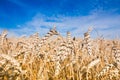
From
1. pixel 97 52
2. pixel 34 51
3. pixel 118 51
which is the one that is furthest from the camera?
pixel 97 52

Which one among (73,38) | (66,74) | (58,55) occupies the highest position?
(73,38)

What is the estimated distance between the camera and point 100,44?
4695 millimetres

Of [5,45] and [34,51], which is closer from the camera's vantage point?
[34,51]

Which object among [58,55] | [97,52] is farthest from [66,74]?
[58,55]

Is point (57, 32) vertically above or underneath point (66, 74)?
above

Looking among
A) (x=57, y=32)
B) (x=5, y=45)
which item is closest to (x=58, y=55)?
(x=57, y=32)

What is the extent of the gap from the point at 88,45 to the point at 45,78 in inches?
24.8

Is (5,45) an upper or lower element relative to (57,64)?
upper

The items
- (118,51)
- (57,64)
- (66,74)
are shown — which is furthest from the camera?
(66,74)

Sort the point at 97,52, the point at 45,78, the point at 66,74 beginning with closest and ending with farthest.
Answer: the point at 45,78 < the point at 66,74 < the point at 97,52

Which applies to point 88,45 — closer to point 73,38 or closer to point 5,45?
point 73,38

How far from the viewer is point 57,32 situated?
2727 millimetres

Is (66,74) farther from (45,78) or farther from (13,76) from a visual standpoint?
(45,78)

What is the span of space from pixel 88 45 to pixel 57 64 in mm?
481
